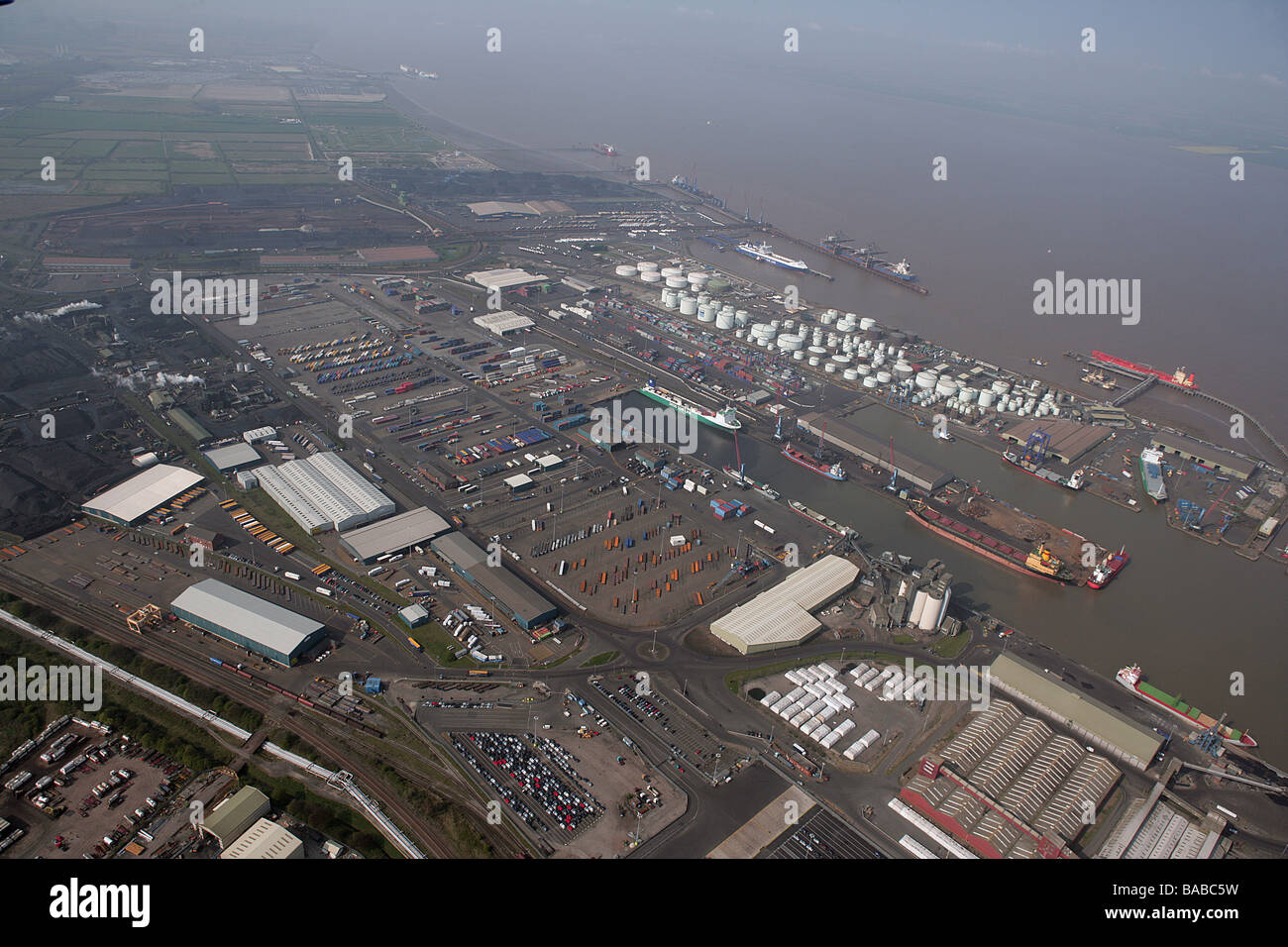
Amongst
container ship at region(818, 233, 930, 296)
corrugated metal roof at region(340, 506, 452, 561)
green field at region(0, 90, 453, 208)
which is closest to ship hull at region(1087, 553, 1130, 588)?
corrugated metal roof at region(340, 506, 452, 561)

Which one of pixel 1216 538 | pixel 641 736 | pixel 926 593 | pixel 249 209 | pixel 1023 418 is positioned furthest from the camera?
pixel 249 209

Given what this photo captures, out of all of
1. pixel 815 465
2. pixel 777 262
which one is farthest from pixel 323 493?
pixel 777 262

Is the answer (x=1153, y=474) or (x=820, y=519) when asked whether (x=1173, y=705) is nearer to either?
(x=820, y=519)

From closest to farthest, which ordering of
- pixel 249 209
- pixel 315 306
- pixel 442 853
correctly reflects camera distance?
pixel 442 853 → pixel 315 306 → pixel 249 209

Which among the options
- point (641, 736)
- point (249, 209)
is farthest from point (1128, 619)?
point (249, 209)

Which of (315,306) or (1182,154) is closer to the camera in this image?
(315,306)

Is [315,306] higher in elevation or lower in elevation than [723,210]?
lower

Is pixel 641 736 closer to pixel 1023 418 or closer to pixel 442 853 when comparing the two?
pixel 442 853

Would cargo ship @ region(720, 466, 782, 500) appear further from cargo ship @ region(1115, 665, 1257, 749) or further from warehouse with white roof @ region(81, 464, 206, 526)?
warehouse with white roof @ region(81, 464, 206, 526)
